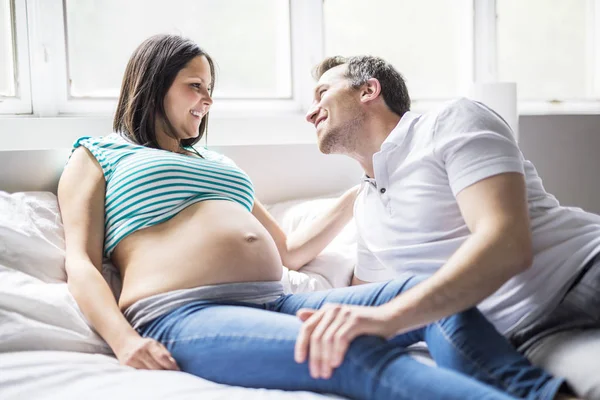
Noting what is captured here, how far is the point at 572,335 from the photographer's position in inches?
38.2

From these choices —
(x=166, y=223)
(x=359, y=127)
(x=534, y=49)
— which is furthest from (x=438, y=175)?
(x=534, y=49)

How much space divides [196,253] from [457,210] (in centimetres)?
51

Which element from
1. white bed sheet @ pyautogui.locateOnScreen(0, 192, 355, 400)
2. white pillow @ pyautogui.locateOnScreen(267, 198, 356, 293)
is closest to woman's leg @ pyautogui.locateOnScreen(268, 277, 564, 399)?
white bed sheet @ pyautogui.locateOnScreen(0, 192, 355, 400)

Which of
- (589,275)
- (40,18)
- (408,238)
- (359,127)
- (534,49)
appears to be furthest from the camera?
(534,49)

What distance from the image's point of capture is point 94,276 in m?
1.15

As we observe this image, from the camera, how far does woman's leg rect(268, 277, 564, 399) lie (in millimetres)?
845

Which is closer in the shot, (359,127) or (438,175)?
(438,175)

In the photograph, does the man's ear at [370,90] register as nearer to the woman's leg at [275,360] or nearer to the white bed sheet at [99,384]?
the woman's leg at [275,360]

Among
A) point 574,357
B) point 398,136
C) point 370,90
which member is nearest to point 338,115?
point 370,90

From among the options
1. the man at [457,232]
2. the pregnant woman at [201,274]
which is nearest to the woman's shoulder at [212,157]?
the pregnant woman at [201,274]

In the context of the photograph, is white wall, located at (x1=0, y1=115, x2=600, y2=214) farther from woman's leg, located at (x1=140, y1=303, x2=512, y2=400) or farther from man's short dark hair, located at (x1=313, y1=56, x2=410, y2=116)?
woman's leg, located at (x1=140, y1=303, x2=512, y2=400)

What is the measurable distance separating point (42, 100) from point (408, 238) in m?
1.42

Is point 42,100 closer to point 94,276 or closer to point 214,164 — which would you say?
point 214,164

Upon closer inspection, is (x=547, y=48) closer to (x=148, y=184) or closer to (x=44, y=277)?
(x=148, y=184)
